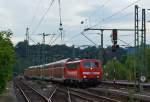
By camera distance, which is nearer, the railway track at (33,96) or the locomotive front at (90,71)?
the railway track at (33,96)

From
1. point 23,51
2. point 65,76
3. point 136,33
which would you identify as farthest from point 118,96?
point 23,51

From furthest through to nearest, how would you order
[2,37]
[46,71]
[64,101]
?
1. [46,71]
2. [2,37]
3. [64,101]

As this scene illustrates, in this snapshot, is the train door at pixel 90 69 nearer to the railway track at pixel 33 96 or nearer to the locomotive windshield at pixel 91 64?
the locomotive windshield at pixel 91 64

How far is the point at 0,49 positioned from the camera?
106ft

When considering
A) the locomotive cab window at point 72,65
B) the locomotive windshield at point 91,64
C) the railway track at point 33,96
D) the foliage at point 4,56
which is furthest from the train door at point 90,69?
the foliage at point 4,56

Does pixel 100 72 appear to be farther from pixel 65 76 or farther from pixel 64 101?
pixel 64 101

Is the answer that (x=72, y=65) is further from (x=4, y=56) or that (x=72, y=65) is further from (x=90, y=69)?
(x=4, y=56)

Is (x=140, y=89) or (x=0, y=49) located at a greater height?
(x=0, y=49)

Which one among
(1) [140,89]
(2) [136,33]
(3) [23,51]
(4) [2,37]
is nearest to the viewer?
(4) [2,37]

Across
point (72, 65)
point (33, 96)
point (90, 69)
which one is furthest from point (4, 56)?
point (72, 65)

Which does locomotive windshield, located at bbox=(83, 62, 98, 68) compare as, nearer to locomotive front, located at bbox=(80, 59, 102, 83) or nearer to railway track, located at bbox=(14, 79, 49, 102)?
locomotive front, located at bbox=(80, 59, 102, 83)

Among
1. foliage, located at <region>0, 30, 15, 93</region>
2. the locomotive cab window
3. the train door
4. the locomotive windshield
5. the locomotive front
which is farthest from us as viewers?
the locomotive cab window

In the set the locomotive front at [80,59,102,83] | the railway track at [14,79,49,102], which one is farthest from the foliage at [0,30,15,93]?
the locomotive front at [80,59,102,83]

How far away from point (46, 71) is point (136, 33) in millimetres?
34575
